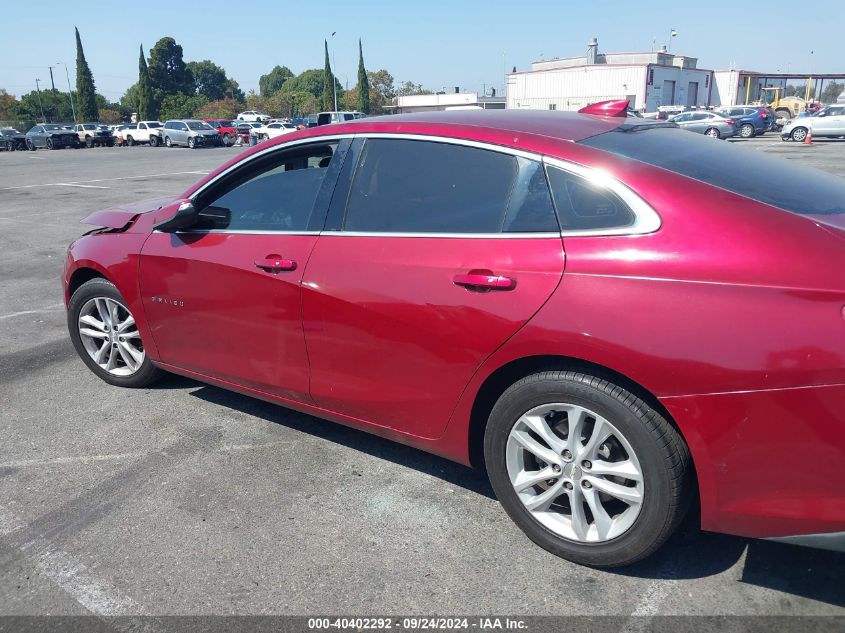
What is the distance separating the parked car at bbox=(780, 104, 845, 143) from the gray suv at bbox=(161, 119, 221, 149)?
32692mm

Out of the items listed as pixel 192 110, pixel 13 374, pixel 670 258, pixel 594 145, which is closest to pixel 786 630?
pixel 670 258

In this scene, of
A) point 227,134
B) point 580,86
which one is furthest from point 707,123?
point 580,86

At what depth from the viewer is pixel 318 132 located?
351cm

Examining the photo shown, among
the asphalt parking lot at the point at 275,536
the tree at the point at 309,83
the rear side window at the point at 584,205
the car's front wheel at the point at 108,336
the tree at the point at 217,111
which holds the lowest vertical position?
the asphalt parking lot at the point at 275,536

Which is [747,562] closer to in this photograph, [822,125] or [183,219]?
[183,219]

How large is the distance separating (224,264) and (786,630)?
2928 mm

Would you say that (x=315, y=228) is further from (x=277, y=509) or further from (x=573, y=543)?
(x=573, y=543)

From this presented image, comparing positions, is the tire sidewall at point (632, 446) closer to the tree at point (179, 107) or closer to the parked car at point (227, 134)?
the parked car at point (227, 134)

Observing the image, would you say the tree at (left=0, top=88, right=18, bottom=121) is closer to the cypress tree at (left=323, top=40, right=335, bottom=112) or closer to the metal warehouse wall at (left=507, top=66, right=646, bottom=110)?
the cypress tree at (left=323, top=40, right=335, bottom=112)

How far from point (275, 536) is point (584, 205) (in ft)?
6.26

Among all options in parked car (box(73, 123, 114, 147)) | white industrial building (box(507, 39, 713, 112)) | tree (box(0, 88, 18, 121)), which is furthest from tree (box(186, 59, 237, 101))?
parked car (box(73, 123, 114, 147))

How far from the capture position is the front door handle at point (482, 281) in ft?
8.77

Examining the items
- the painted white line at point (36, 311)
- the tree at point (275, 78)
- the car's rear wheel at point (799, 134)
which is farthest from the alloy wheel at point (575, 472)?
the tree at point (275, 78)

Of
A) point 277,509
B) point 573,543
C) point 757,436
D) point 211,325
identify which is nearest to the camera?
point 757,436
